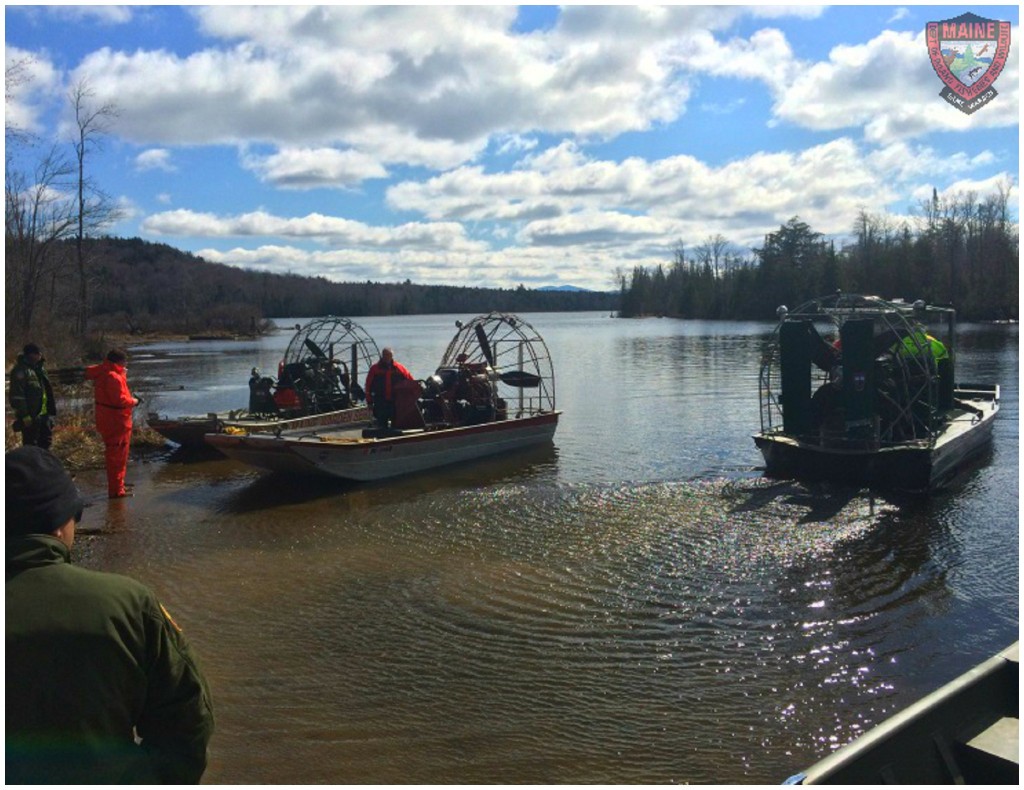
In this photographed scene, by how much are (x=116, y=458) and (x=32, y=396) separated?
1435mm

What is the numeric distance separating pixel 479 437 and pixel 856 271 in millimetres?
67381

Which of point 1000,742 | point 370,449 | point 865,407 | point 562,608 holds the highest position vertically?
point 865,407

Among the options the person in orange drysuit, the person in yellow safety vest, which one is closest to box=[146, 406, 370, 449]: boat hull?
the person in orange drysuit

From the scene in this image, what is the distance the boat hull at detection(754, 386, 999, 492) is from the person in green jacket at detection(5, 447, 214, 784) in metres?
11.3

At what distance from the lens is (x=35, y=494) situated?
242cm

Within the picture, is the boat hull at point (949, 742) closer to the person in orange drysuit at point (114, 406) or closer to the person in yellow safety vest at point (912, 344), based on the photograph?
the person in yellow safety vest at point (912, 344)

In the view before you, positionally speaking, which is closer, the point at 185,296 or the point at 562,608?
the point at 562,608

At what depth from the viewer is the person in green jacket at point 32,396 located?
11758 mm

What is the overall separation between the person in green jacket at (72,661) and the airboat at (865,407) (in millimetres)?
11335

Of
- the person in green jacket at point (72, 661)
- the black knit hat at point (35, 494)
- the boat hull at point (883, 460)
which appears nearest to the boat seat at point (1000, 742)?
the person in green jacket at point (72, 661)

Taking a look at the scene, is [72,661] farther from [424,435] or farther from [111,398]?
[424,435]

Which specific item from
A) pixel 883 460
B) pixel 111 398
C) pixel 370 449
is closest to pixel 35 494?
pixel 111 398

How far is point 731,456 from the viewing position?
49.6ft

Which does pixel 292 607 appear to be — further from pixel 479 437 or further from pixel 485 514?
pixel 479 437
